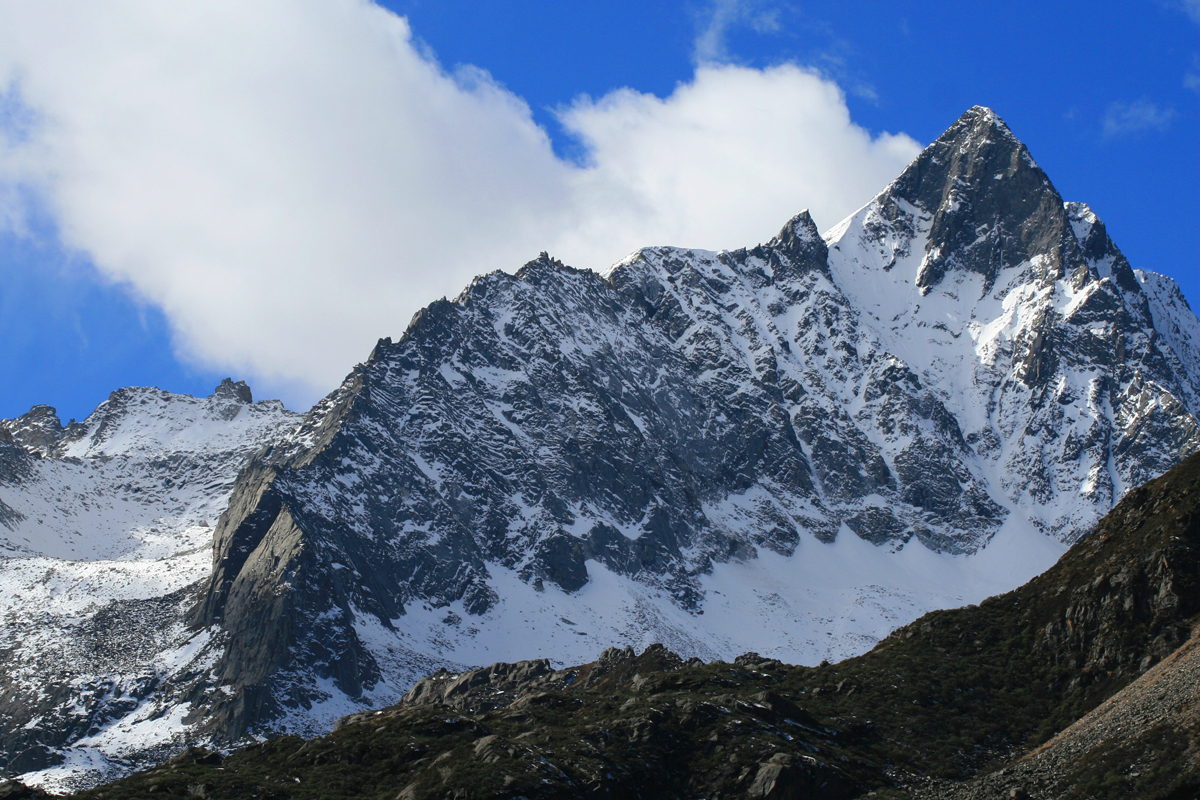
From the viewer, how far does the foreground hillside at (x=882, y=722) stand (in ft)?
244

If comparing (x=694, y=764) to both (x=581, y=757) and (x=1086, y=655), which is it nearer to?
(x=581, y=757)

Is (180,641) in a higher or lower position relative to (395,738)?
higher

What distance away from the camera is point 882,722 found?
287 feet

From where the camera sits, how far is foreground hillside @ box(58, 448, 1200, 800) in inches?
2923

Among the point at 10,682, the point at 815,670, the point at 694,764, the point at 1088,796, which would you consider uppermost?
the point at 10,682

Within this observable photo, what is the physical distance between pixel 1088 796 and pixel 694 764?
88.0 feet

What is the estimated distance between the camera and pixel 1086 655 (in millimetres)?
87500

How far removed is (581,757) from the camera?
262 feet

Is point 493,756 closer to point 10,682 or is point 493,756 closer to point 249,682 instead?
point 249,682

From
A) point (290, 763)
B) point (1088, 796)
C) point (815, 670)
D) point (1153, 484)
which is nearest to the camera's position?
point (1088, 796)

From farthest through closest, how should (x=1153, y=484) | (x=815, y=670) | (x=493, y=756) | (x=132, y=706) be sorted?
(x=132, y=706)
(x=815, y=670)
(x=1153, y=484)
(x=493, y=756)

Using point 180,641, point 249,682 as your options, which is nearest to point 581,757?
point 249,682

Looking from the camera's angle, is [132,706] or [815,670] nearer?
[815,670]

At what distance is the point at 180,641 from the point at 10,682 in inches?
992
